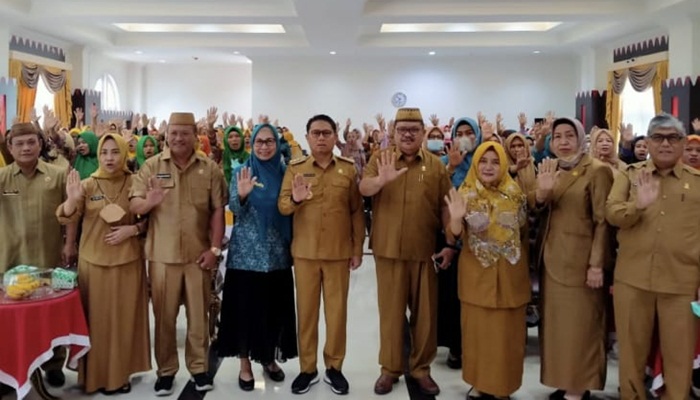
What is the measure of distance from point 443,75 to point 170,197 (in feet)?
39.9

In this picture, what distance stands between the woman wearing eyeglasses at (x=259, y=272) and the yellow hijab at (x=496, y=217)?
104cm

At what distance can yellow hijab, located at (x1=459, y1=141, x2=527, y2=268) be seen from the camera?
2.84 m

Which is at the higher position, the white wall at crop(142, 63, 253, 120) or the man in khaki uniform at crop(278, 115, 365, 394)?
the white wall at crop(142, 63, 253, 120)

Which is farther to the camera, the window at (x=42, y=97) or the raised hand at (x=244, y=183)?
the window at (x=42, y=97)

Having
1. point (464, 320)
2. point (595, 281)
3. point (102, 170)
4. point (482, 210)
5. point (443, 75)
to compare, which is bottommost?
point (464, 320)

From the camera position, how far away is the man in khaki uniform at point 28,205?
3.08m

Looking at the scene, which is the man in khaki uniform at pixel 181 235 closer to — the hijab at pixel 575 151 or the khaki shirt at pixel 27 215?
the khaki shirt at pixel 27 215

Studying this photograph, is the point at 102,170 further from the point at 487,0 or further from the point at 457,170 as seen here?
the point at 487,0

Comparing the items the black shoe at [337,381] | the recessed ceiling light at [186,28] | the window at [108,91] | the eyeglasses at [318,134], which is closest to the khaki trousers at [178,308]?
the black shoe at [337,381]

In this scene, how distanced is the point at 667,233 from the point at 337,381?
186cm

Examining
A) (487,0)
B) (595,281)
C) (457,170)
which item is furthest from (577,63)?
(595,281)

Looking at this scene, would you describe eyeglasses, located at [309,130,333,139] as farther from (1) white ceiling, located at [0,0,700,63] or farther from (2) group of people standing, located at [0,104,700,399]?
(1) white ceiling, located at [0,0,700,63]

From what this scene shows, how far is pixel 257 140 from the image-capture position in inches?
123

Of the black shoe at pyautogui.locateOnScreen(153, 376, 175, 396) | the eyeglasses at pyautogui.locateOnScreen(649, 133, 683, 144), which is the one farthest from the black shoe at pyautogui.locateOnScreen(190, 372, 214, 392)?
the eyeglasses at pyautogui.locateOnScreen(649, 133, 683, 144)
